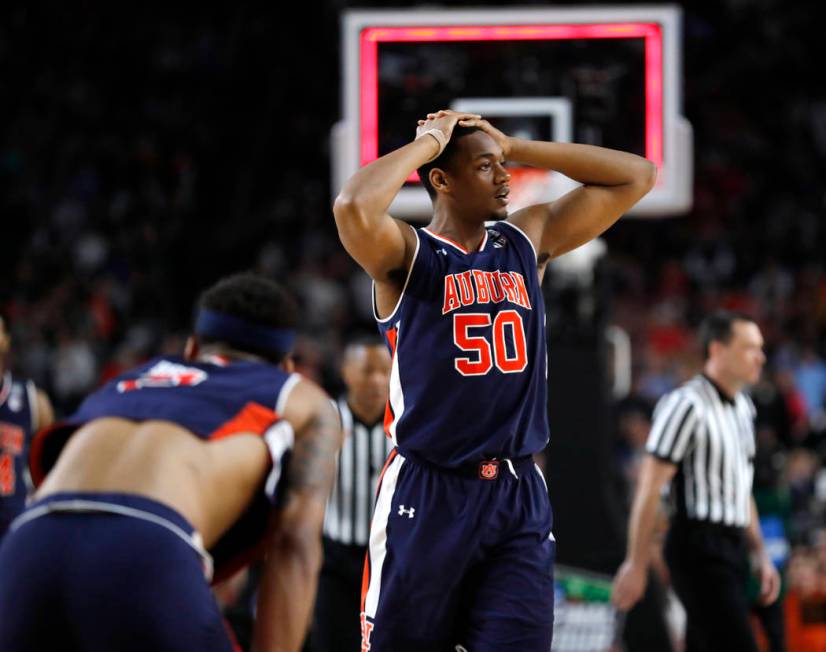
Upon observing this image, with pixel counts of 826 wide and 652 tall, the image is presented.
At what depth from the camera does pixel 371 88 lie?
8.91 m

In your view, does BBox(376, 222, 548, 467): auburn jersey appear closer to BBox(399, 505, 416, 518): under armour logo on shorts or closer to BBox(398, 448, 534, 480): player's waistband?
BBox(398, 448, 534, 480): player's waistband

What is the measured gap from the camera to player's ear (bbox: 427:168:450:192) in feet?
Answer: 15.3

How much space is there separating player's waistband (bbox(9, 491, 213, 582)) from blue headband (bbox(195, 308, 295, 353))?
599 millimetres

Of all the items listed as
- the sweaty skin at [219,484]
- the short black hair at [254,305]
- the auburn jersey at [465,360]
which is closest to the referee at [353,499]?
the auburn jersey at [465,360]

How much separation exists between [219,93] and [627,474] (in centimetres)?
1033

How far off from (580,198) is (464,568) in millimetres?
1555

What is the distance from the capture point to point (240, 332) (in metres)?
3.37

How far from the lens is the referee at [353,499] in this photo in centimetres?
666

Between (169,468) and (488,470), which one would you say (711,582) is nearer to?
(488,470)

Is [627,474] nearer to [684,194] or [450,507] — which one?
[684,194]

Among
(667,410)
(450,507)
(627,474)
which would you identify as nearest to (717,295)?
(627,474)

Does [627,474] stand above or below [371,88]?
below

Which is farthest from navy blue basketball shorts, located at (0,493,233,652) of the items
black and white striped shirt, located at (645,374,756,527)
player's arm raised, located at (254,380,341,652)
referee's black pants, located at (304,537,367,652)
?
black and white striped shirt, located at (645,374,756,527)

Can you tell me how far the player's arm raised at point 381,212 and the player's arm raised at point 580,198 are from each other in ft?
1.82
